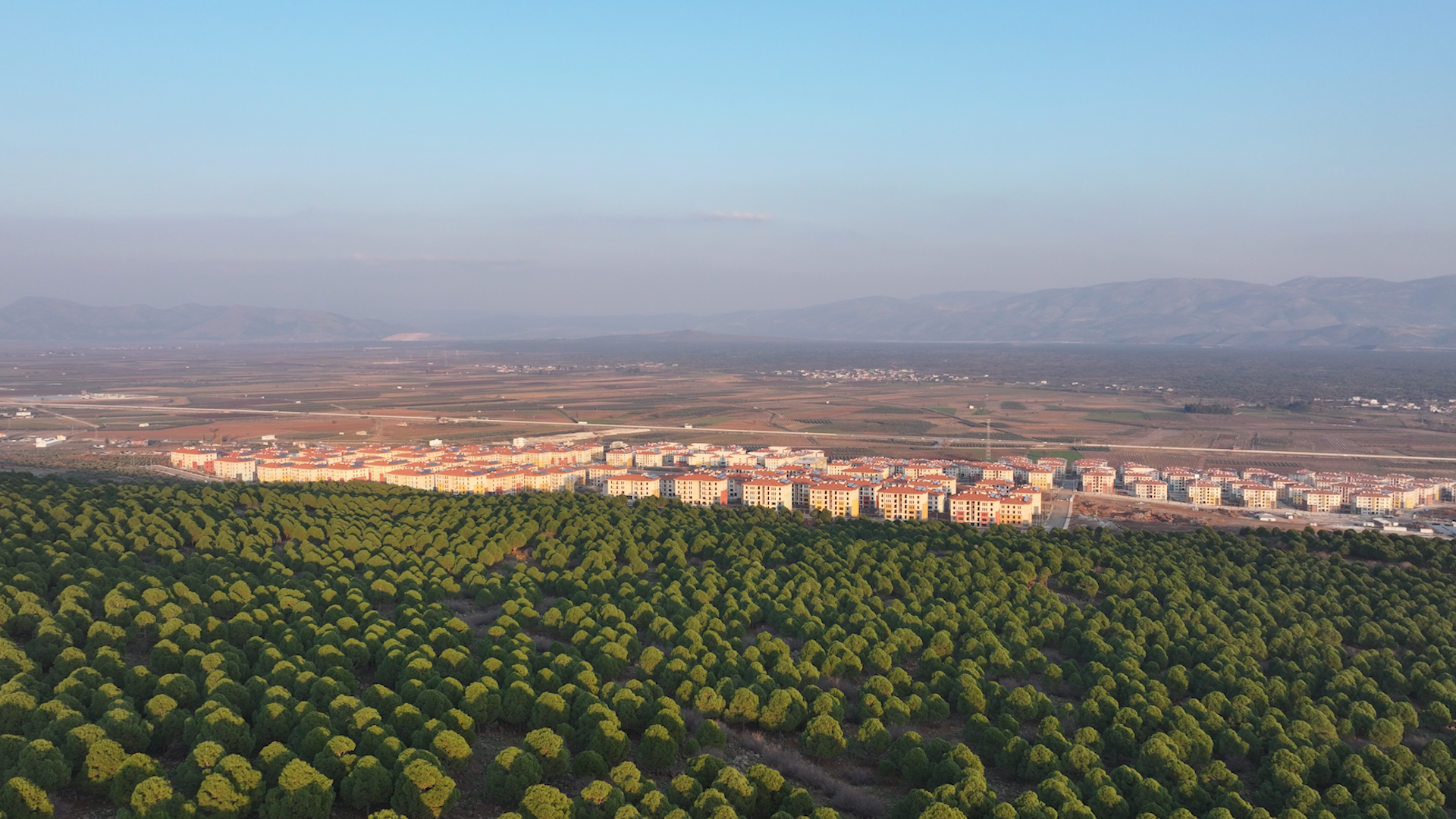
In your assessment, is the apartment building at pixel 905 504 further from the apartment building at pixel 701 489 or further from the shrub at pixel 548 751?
the shrub at pixel 548 751

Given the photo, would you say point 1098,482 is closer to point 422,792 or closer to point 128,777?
point 422,792

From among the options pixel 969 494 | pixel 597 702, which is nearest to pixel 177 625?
pixel 597 702

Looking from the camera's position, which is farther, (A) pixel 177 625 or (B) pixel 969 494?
(B) pixel 969 494

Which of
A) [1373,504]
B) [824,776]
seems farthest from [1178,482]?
[824,776]

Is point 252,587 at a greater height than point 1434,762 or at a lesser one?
greater

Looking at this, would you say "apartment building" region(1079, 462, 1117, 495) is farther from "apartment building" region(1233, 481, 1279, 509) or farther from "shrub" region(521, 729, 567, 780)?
"shrub" region(521, 729, 567, 780)

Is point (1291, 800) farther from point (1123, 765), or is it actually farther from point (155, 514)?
point (155, 514)

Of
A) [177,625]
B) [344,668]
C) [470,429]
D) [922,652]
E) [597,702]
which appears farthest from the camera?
[470,429]

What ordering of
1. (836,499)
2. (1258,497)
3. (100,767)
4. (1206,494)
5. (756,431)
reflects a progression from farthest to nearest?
(756,431), (1206,494), (1258,497), (836,499), (100,767)
